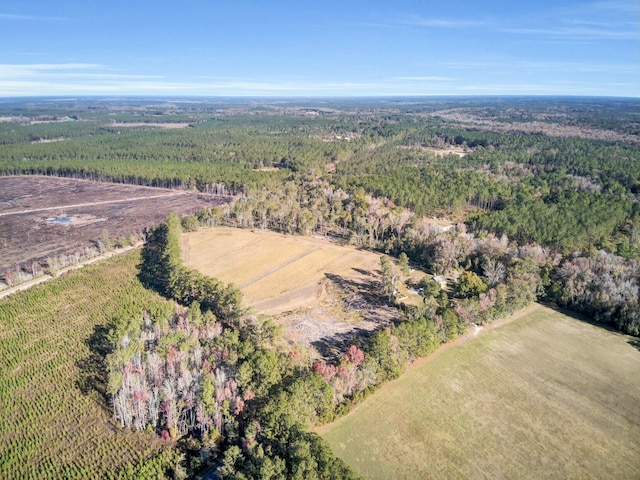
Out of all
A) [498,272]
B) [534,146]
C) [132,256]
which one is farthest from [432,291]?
[534,146]

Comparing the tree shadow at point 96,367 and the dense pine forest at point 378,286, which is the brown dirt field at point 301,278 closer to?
the dense pine forest at point 378,286

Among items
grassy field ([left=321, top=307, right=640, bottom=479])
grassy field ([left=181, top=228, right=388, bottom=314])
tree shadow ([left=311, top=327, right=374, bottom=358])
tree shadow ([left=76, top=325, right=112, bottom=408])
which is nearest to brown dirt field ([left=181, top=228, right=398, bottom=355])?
grassy field ([left=181, top=228, right=388, bottom=314])

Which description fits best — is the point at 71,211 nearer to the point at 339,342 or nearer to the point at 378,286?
the point at 378,286

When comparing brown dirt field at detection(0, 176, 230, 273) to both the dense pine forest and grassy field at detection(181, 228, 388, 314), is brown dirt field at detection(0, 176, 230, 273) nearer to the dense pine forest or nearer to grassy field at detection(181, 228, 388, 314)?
the dense pine forest

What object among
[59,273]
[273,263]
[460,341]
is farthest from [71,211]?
[460,341]

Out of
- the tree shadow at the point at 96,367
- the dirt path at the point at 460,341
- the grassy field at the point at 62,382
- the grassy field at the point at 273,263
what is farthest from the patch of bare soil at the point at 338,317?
the tree shadow at the point at 96,367

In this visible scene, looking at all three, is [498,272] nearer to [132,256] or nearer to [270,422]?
[270,422]
